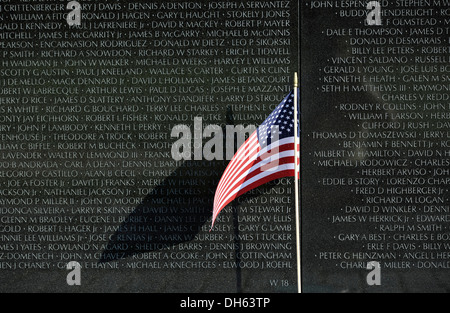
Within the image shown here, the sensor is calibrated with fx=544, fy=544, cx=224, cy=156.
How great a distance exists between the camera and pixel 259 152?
902 centimetres

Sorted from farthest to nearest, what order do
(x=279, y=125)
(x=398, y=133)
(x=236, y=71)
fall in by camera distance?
(x=236, y=71)
(x=398, y=133)
(x=279, y=125)

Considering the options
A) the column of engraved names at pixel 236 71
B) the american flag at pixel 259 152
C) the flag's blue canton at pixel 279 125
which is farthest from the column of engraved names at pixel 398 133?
the american flag at pixel 259 152

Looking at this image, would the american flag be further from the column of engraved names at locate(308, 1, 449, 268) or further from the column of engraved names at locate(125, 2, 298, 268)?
the column of engraved names at locate(308, 1, 449, 268)

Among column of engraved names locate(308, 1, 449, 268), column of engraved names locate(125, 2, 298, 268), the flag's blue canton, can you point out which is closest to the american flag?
the flag's blue canton

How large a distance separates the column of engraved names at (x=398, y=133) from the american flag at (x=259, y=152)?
1.40 m

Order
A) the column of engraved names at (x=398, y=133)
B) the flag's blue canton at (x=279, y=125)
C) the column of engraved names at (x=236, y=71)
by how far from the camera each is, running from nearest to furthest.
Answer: the flag's blue canton at (x=279, y=125) < the column of engraved names at (x=398, y=133) < the column of engraved names at (x=236, y=71)

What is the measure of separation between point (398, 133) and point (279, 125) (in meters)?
2.49

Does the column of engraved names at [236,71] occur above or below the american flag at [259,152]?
above

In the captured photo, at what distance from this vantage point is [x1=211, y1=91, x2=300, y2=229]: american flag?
8984mm

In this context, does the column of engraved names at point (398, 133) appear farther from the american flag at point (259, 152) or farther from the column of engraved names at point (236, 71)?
the american flag at point (259, 152)

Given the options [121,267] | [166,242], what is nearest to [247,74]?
[166,242]

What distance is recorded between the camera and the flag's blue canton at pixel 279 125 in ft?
29.4

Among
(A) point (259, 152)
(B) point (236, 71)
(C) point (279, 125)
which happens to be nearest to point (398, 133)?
(C) point (279, 125)

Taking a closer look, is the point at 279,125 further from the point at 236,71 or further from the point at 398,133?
the point at 398,133
